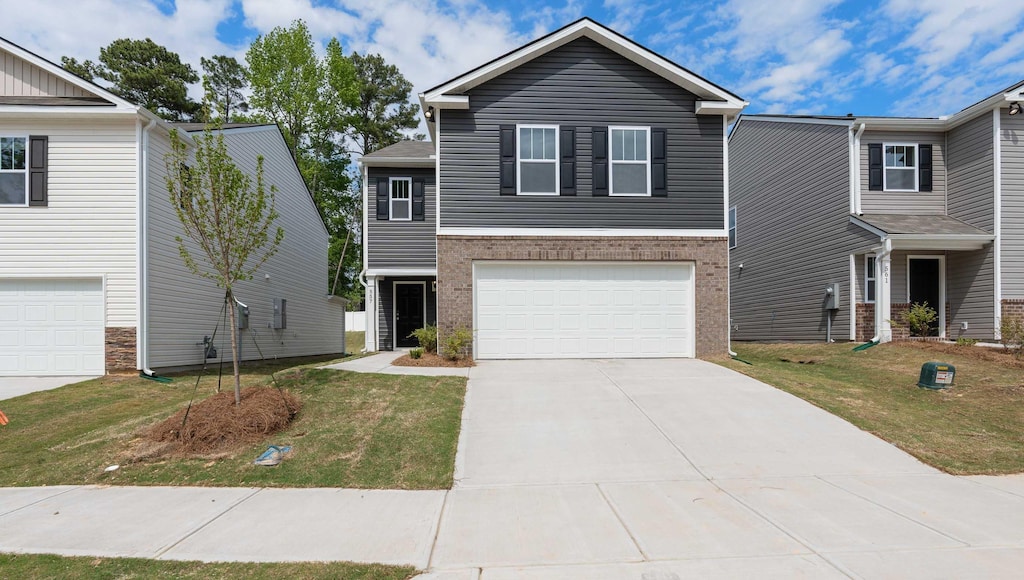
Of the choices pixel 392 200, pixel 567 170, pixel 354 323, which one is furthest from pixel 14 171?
pixel 354 323

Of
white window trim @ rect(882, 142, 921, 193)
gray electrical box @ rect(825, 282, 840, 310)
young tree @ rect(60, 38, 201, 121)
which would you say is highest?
young tree @ rect(60, 38, 201, 121)

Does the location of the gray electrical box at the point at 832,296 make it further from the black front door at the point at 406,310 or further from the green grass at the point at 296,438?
the black front door at the point at 406,310

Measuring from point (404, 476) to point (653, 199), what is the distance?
903cm

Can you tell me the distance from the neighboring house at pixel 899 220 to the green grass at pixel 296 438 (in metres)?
11.7

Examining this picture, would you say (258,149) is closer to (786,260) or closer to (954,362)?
(786,260)

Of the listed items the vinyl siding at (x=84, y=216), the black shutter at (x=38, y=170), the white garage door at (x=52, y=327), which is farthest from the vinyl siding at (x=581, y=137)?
the black shutter at (x=38, y=170)

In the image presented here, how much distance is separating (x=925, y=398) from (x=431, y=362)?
8.73m

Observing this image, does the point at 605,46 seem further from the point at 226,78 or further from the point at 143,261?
the point at 226,78

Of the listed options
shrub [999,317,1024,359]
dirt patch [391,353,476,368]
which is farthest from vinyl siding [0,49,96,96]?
shrub [999,317,1024,359]

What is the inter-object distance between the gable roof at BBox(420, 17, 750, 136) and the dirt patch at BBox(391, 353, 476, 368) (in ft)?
17.9

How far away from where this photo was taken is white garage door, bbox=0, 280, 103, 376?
11.9m

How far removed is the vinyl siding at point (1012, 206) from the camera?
1479 centimetres

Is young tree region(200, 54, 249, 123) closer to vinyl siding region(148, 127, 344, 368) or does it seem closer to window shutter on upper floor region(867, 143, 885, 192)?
vinyl siding region(148, 127, 344, 368)

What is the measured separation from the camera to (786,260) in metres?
19.0
